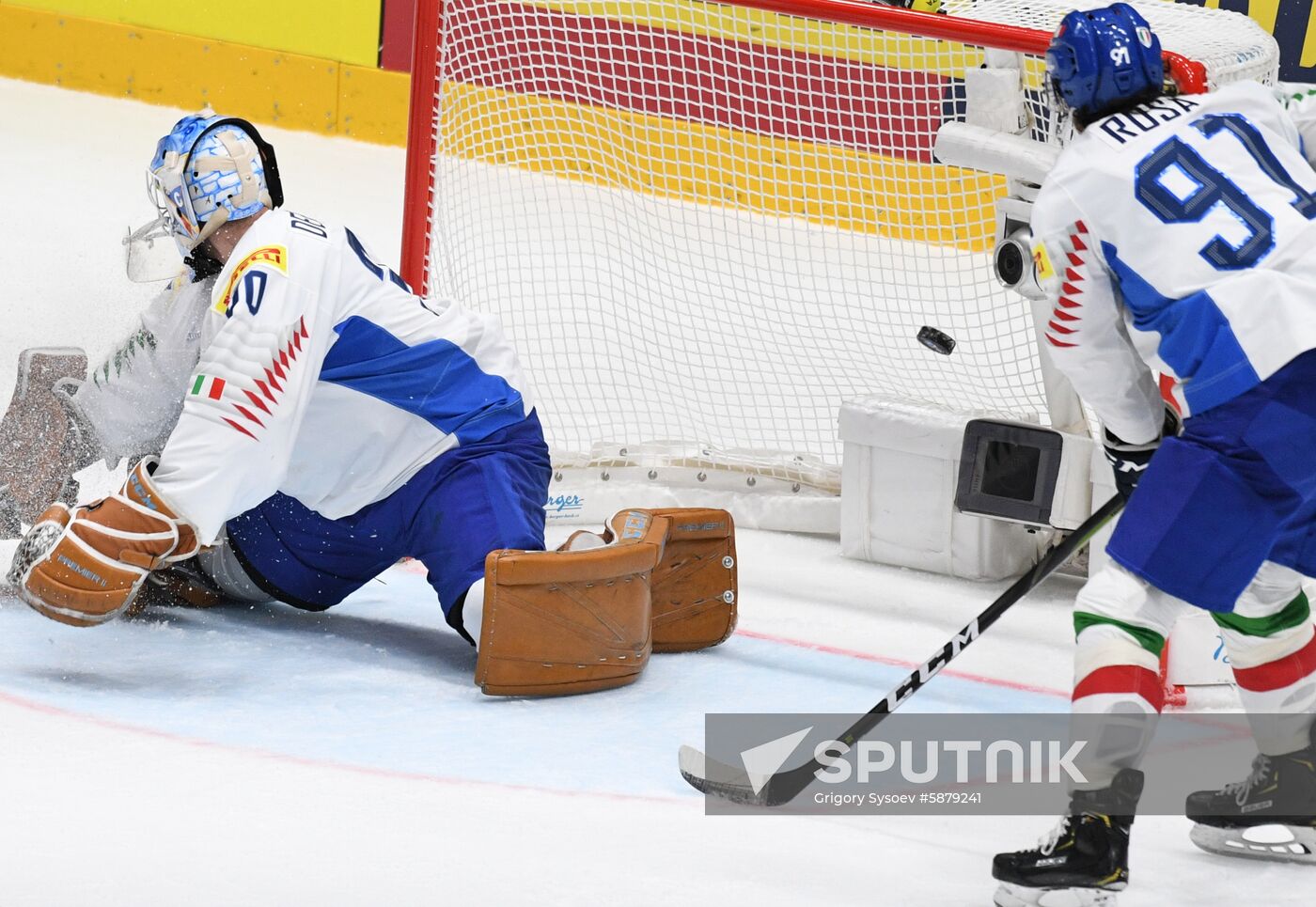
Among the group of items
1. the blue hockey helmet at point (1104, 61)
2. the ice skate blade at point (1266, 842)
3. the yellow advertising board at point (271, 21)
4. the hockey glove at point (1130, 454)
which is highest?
the blue hockey helmet at point (1104, 61)

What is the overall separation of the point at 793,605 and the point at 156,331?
4.48 ft

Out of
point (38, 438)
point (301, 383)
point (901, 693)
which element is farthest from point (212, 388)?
point (901, 693)

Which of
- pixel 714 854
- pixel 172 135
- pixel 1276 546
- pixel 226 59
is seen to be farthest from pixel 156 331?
A: pixel 226 59

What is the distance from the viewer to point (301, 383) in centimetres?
300

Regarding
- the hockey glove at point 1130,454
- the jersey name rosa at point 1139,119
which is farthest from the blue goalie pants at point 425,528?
the jersey name rosa at point 1139,119

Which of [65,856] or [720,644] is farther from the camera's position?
[720,644]

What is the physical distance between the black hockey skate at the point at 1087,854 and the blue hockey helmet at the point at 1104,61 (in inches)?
33.4

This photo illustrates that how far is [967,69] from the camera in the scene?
3645mm

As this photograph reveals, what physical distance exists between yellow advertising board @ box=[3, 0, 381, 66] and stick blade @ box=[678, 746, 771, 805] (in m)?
5.06

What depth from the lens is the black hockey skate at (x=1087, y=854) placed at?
2.14 m

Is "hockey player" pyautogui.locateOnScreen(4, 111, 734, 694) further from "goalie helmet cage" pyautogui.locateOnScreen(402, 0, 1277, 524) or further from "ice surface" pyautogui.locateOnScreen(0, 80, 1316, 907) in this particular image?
"goalie helmet cage" pyautogui.locateOnScreen(402, 0, 1277, 524)

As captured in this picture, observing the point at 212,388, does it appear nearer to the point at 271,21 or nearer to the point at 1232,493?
the point at 1232,493

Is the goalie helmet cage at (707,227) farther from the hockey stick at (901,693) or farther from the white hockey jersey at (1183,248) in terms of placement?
the white hockey jersey at (1183,248)

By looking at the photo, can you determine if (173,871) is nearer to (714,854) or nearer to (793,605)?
(714,854)
